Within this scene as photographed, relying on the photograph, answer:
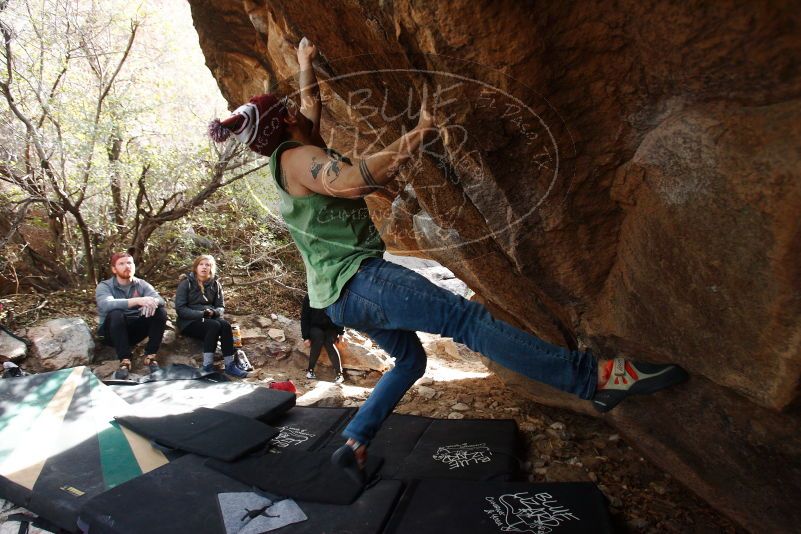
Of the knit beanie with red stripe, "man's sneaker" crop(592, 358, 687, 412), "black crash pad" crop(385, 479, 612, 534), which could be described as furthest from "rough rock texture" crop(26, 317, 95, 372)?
"man's sneaker" crop(592, 358, 687, 412)

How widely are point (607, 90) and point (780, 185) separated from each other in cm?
69

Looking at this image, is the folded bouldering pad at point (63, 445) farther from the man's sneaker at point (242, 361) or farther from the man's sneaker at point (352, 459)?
the man's sneaker at point (242, 361)

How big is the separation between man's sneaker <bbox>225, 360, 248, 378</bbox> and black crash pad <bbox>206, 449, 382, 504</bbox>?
3160 millimetres

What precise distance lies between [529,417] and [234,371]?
3.79 meters

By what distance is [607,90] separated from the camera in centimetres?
186

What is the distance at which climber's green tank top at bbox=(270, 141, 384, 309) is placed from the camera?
224 centimetres

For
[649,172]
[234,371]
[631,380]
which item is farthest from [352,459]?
[234,371]

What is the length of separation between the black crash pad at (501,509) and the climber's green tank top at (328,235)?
1104 millimetres

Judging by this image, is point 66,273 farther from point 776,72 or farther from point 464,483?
point 776,72

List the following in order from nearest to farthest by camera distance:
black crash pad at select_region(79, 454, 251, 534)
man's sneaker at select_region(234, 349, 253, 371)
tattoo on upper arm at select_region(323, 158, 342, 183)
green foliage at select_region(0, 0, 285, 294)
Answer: tattoo on upper arm at select_region(323, 158, 342, 183) < black crash pad at select_region(79, 454, 251, 534) < man's sneaker at select_region(234, 349, 253, 371) < green foliage at select_region(0, 0, 285, 294)

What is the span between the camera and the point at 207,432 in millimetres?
3188

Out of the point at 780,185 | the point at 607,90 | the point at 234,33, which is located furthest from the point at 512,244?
the point at 234,33

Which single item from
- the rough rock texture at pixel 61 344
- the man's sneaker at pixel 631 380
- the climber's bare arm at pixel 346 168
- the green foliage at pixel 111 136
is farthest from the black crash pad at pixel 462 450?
the green foliage at pixel 111 136

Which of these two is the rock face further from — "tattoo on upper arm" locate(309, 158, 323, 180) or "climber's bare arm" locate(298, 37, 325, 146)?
"tattoo on upper arm" locate(309, 158, 323, 180)
